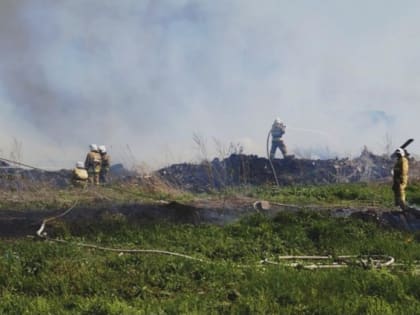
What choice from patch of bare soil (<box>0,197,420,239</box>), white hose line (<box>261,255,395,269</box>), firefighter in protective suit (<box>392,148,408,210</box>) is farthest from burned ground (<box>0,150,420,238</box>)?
white hose line (<box>261,255,395,269</box>)

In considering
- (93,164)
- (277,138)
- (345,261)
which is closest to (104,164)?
(93,164)

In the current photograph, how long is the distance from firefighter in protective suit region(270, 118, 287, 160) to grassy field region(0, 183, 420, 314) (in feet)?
34.7

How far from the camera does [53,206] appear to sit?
1172 centimetres

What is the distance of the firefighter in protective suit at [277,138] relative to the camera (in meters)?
21.0

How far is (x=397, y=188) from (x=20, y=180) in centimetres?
819

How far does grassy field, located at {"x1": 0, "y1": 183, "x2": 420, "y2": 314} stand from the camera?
218 inches

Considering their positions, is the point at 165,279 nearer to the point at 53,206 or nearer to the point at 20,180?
the point at 53,206

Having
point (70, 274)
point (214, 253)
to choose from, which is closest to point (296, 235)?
point (214, 253)

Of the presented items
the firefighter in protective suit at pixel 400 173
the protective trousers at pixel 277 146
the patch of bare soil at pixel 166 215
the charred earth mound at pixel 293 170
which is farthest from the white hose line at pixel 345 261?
the protective trousers at pixel 277 146

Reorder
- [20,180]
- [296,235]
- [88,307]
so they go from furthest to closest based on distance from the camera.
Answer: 1. [20,180]
2. [296,235]
3. [88,307]

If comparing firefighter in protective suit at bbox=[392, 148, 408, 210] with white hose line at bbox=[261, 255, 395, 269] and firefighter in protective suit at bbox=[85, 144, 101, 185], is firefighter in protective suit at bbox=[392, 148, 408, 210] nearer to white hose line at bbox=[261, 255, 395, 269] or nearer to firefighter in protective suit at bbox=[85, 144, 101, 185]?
white hose line at bbox=[261, 255, 395, 269]

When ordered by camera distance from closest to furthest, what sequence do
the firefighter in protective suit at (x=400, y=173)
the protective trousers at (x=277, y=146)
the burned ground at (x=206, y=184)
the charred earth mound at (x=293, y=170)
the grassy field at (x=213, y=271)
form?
the grassy field at (x=213, y=271) < the burned ground at (x=206, y=184) < the firefighter in protective suit at (x=400, y=173) < the charred earth mound at (x=293, y=170) < the protective trousers at (x=277, y=146)

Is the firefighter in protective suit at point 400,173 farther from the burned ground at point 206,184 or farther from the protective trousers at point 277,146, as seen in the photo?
the protective trousers at point 277,146

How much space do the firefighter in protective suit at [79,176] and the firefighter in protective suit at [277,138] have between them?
6.98m
